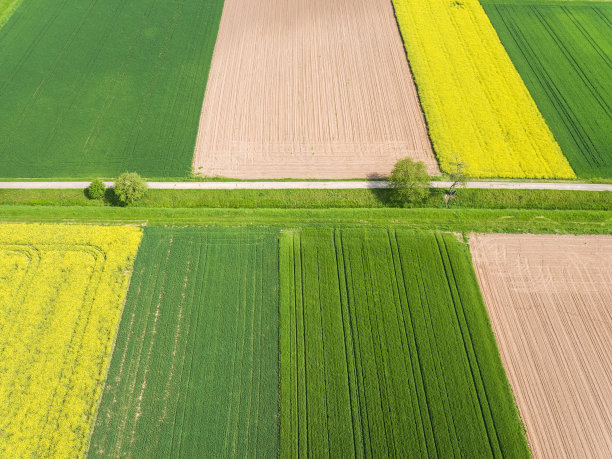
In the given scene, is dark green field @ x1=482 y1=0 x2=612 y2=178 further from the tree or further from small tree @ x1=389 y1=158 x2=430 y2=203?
small tree @ x1=389 y1=158 x2=430 y2=203

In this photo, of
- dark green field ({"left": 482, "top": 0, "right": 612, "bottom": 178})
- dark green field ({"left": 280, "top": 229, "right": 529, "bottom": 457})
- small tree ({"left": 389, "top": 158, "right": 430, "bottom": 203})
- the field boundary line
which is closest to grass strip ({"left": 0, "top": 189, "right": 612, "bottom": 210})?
the field boundary line

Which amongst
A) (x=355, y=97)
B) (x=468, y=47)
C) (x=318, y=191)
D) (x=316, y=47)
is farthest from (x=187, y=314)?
(x=468, y=47)

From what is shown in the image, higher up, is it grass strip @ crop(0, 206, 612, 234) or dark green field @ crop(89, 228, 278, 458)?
grass strip @ crop(0, 206, 612, 234)

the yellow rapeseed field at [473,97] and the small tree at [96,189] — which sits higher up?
the yellow rapeseed field at [473,97]

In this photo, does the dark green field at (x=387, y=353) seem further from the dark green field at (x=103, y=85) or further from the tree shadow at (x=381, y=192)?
the dark green field at (x=103, y=85)

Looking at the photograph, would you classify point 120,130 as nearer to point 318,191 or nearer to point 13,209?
point 13,209

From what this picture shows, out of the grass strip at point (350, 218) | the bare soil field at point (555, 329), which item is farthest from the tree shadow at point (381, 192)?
the bare soil field at point (555, 329)
